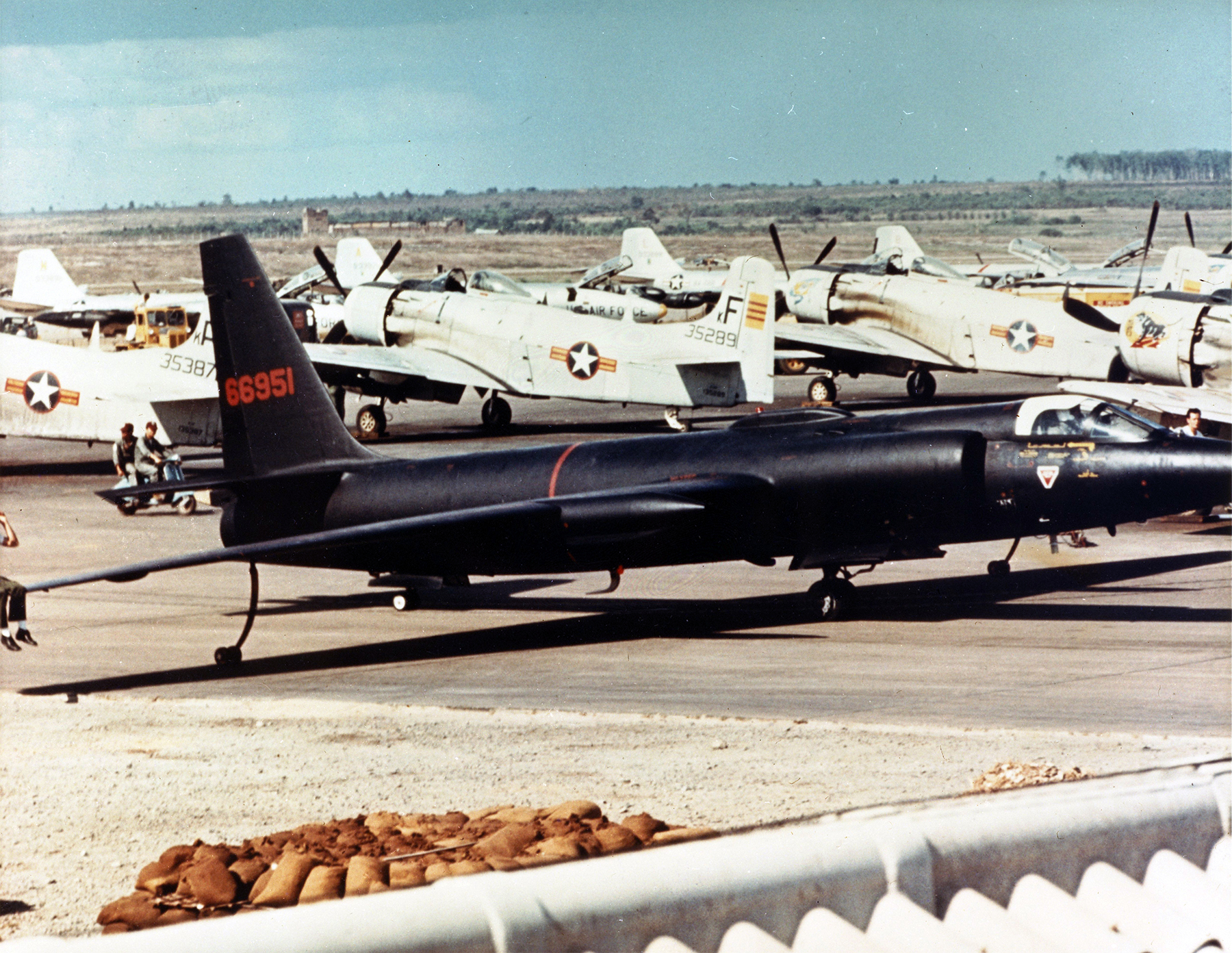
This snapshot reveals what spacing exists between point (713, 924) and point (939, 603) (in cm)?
1449

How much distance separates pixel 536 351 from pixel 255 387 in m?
19.7

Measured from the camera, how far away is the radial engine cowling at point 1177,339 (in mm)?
31750

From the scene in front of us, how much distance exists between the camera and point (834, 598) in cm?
1788

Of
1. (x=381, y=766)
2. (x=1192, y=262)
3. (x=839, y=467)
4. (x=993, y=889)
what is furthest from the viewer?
(x=1192, y=262)

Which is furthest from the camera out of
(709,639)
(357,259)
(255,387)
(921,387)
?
(357,259)

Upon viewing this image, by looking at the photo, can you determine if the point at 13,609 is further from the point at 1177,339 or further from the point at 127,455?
the point at 1177,339

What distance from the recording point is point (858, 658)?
1564cm

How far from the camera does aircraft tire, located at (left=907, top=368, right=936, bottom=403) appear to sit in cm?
4500

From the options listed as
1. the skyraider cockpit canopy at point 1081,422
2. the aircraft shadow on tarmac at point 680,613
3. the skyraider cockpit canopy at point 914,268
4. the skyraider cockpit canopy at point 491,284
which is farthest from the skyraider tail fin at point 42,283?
the skyraider cockpit canopy at point 1081,422

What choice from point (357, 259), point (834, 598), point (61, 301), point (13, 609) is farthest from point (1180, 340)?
point (61, 301)

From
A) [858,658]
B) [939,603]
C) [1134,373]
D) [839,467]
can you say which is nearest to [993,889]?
[858,658]

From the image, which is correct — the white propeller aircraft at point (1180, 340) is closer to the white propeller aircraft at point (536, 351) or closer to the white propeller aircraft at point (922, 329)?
the white propeller aircraft at point (922, 329)

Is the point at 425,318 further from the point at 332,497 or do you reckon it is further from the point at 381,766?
the point at 381,766

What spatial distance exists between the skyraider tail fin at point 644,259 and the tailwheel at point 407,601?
191ft
